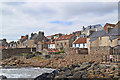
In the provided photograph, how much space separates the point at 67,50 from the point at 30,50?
66.1 feet

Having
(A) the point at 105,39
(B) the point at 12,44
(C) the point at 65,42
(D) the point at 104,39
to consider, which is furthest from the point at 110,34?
(B) the point at 12,44

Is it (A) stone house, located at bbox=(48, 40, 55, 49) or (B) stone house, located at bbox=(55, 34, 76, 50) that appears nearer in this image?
(B) stone house, located at bbox=(55, 34, 76, 50)

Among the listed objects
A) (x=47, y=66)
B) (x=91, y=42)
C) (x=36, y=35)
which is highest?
(x=36, y=35)

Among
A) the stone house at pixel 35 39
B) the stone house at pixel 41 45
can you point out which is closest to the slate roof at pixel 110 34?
the stone house at pixel 41 45

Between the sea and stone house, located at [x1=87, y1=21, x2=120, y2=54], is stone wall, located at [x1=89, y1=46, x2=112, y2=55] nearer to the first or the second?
stone house, located at [x1=87, y1=21, x2=120, y2=54]

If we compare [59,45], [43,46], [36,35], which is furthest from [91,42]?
[36,35]

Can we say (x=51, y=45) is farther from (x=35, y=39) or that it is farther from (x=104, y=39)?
(x=104, y=39)

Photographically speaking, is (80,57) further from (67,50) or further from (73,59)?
(67,50)

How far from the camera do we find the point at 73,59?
27.7 meters

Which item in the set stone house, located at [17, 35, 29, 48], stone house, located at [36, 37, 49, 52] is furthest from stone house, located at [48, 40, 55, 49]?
stone house, located at [17, 35, 29, 48]

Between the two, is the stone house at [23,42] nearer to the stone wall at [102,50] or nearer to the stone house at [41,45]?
the stone house at [41,45]

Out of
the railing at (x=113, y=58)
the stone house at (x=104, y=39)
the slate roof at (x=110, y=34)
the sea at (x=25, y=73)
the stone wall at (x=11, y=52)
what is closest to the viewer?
the sea at (x=25, y=73)

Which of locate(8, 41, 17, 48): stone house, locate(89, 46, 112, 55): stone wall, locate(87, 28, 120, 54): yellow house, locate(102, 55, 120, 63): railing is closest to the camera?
locate(102, 55, 120, 63): railing

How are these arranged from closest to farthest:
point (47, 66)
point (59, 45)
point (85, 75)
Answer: point (85, 75) → point (47, 66) → point (59, 45)
